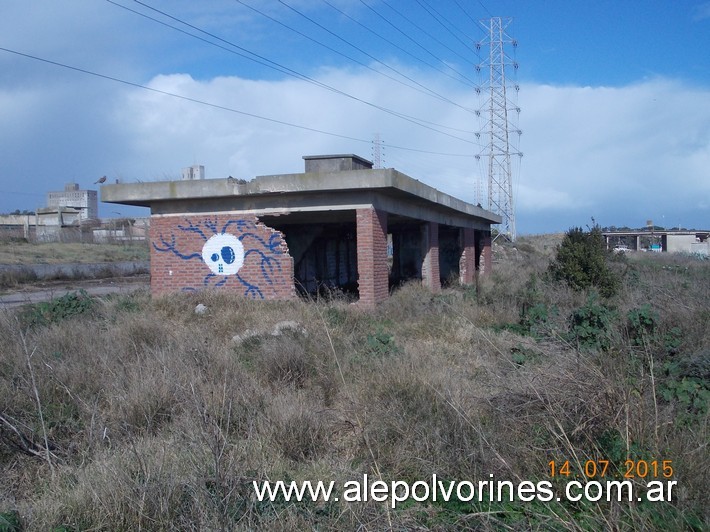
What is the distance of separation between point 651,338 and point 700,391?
6.93ft

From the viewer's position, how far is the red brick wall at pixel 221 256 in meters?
13.9

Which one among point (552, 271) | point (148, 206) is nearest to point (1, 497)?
point (148, 206)

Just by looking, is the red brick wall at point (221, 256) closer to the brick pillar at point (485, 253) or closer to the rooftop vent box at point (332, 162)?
the rooftop vent box at point (332, 162)

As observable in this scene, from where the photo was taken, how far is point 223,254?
14180 mm

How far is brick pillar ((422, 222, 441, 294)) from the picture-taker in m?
17.7

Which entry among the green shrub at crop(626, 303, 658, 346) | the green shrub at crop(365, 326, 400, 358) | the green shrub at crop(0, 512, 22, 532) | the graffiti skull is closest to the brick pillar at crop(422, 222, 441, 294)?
the graffiti skull

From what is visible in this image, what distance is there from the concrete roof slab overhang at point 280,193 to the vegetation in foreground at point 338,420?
172 inches

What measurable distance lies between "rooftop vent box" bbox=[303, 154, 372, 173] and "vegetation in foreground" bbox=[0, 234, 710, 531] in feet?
22.3

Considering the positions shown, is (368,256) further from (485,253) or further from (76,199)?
(76,199)

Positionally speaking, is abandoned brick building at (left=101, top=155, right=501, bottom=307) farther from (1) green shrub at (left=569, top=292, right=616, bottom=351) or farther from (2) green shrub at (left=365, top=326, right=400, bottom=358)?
(1) green shrub at (left=569, top=292, right=616, bottom=351)

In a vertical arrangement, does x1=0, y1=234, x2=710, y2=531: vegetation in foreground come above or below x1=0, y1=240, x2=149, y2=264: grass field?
below

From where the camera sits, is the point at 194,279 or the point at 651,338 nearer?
the point at 651,338

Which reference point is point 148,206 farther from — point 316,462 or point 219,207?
point 316,462

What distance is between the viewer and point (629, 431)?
422 cm
